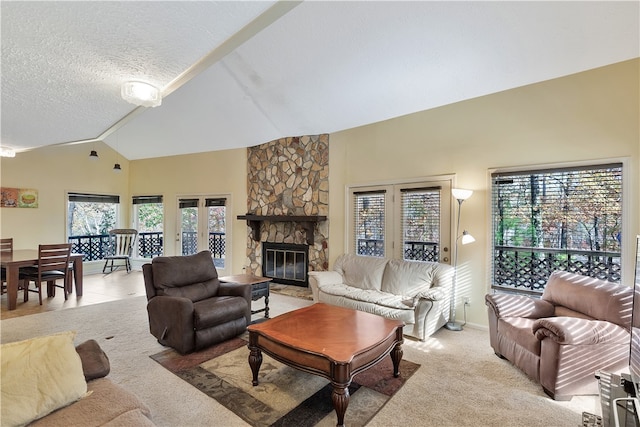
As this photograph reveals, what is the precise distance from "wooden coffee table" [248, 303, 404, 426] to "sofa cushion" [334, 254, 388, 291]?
130cm

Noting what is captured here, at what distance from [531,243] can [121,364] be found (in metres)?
4.69

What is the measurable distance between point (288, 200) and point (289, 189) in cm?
22

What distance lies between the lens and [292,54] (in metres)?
3.87

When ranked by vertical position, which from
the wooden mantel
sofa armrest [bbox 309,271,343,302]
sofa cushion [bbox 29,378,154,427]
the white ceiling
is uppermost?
the white ceiling

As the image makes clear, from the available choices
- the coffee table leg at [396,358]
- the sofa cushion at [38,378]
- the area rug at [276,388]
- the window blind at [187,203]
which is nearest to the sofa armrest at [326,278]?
the area rug at [276,388]

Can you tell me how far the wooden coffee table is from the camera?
205 cm

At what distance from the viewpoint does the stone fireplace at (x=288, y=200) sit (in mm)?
5652

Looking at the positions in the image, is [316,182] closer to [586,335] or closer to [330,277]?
[330,277]

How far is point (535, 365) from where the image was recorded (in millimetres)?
2520

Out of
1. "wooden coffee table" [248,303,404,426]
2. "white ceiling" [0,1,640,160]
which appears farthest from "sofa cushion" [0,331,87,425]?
"white ceiling" [0,1,640,160]

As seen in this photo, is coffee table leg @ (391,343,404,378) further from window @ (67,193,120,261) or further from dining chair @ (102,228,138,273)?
window @ (67,193,120,261)

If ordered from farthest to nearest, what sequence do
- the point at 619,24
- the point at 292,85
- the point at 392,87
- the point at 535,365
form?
the point at 292,85, the point at 392,87, the point at 619,24, the point at 535,365

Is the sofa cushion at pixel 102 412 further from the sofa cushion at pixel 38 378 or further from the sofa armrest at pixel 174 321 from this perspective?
the sofa armrest at pixel 174 321

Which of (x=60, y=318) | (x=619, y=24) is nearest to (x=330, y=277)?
(x=60, y=318)
